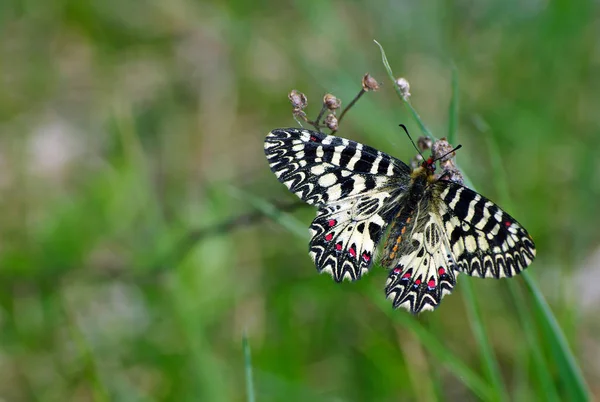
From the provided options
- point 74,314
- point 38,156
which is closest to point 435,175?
point 74,314

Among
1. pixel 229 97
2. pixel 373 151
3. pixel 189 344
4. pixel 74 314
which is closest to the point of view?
pixel 373 151

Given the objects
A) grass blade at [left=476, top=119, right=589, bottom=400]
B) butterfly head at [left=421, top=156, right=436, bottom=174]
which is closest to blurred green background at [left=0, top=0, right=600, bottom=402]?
grass blade at [left=476, top=119, right=589, bottom=400]

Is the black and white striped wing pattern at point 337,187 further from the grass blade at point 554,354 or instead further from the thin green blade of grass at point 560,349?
the thin green blade of grass at point 560,349

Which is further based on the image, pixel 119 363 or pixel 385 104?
pixel 385 104

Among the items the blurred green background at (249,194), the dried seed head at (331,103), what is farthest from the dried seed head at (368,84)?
the blurred green background at (249,194)

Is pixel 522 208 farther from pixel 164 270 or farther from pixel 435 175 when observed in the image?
pixel 164 270

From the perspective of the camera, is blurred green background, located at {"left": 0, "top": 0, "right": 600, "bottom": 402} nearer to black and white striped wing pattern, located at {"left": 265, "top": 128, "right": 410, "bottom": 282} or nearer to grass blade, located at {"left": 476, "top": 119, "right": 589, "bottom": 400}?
grass blade, located at {"left": 476, "top": 119, "right": 589, "bottom": 400}

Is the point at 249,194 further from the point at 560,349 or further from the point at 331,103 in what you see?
the point at 560,349
